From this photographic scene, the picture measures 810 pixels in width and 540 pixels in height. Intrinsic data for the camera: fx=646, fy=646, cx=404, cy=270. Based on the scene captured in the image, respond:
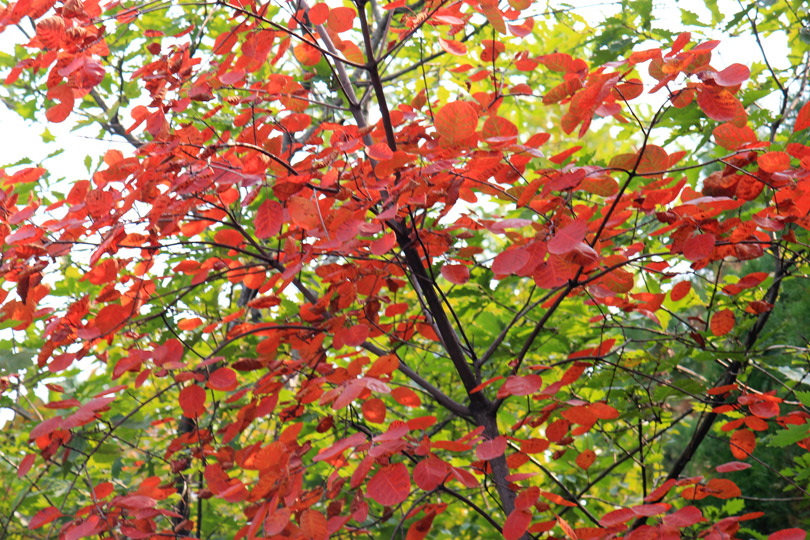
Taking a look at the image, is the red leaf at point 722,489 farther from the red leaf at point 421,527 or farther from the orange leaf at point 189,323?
the orange leaf at point 189,323

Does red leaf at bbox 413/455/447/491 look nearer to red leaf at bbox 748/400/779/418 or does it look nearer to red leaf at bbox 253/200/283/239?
red leaf at bbox 253/200/283/239

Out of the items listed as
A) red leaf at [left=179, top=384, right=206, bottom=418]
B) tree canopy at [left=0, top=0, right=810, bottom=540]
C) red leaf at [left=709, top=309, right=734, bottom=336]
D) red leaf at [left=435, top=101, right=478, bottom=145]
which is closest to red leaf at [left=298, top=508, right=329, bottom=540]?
tree canopy at [left=0, top=0, right=810, bottom=540]

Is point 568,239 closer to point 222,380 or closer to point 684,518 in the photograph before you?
point 684,518

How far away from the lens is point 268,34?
4.98 ft

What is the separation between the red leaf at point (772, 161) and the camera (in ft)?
4.14

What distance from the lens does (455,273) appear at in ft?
5.16

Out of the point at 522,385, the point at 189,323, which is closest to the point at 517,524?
the point at 522,385

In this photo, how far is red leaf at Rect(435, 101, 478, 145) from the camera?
1.23 metres

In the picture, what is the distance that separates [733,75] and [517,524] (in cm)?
94

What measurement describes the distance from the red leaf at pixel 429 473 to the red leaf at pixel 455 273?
0.44 meters

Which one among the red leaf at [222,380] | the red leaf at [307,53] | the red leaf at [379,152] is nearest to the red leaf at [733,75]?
the red leaf at [379,152]

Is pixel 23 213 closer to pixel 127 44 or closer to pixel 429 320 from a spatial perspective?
pixel 429 320

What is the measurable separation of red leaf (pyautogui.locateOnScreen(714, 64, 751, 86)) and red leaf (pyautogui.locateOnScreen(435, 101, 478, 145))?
16.8 inches

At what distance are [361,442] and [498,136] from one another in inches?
27.2
